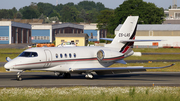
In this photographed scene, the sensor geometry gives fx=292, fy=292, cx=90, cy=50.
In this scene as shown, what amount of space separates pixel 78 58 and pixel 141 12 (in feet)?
327

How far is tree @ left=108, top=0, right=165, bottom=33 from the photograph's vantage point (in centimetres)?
12275

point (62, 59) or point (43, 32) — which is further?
point (43, 32)

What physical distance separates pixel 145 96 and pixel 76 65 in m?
12.0

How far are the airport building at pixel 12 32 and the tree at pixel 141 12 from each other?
139ft

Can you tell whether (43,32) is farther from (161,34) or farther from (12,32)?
(161,34)

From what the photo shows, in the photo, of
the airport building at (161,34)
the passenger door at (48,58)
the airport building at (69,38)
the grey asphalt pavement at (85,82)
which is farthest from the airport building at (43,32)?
the passenger door at (48,58)

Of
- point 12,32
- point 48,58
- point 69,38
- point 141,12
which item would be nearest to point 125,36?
point 48,58

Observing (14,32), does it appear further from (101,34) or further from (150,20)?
(101,34)

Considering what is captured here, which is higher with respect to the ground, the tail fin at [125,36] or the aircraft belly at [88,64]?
the tail fin at [125,36]

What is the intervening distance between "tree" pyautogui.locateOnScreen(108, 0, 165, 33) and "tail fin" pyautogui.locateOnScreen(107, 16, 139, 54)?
92.3m

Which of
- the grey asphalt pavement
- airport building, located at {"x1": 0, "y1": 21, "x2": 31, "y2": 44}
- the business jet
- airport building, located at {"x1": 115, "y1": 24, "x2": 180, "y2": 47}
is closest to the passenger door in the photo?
the business jet

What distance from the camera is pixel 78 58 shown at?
27.2 meters

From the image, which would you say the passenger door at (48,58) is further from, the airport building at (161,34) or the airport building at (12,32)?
the airport building at (12,32)

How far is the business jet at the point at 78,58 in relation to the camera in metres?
24.9
